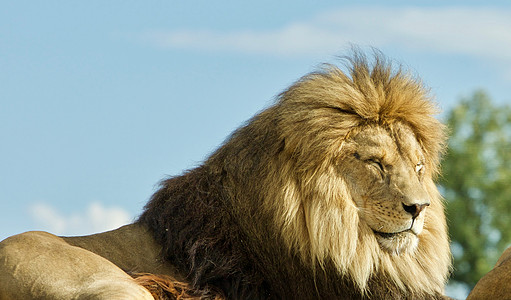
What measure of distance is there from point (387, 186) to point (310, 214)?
64cm

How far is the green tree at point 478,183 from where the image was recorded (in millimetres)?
36562

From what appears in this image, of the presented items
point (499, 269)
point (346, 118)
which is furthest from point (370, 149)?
point (499, 269)

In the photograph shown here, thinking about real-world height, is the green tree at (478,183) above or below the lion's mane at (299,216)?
below

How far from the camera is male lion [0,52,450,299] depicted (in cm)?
603

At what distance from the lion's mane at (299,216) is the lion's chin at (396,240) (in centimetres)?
6

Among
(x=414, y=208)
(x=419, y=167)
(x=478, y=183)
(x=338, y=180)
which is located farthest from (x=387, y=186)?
(x=478, y=183)

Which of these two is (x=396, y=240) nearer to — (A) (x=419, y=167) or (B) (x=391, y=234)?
(B) (x=391, y=234)

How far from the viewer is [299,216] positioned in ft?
20.3

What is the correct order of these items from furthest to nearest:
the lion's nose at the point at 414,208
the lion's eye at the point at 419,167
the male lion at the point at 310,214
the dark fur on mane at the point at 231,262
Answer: the lion's eye at the point at 419,167 → the dark fur on mane at the point at 231,262 → the male lion at the point at 310,214 → the lion's nose at the point at 414,208

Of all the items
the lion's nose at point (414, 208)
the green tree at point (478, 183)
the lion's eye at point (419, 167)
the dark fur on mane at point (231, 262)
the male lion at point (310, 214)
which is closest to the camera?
the lion's nose at point (414, 208)

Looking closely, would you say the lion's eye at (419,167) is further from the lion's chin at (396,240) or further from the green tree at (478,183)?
the green tree at (478,183)

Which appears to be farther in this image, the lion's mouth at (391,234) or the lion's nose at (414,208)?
the lion's mouth at (391,234)

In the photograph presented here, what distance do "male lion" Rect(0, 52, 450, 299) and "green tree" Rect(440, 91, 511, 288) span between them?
30.8 m

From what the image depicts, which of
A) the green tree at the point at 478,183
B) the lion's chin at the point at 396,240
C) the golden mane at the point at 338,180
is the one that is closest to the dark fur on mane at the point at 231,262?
the golden mane at the point at 338,180
